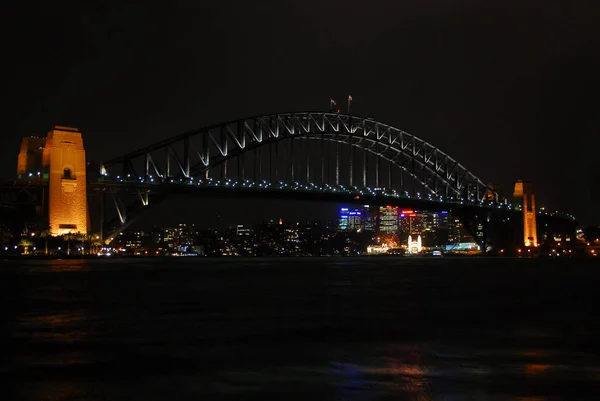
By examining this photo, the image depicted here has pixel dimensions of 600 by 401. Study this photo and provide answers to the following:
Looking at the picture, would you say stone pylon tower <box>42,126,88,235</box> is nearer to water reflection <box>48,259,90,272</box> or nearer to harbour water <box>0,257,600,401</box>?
water reflection <box>48,259,90,272</box>

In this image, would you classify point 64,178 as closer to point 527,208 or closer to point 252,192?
point 252,192

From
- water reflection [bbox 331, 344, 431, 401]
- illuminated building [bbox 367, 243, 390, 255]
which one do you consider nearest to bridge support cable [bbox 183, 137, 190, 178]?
water reflection [bbox 331, 344, 431, 401]

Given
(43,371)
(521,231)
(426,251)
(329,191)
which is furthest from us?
(426,251)

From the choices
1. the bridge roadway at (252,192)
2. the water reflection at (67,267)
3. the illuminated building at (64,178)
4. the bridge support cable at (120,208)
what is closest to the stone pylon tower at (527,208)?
the bridge roadway at (252,192)

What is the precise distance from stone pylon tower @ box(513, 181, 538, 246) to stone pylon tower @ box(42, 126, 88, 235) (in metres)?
75.0

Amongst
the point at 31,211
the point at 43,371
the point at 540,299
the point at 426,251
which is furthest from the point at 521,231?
the point at 43,371

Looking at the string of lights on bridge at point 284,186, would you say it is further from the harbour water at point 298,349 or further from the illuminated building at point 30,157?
the harbour water at point 298,349

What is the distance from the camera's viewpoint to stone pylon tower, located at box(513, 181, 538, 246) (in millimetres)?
125312

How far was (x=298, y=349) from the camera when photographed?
527 inches

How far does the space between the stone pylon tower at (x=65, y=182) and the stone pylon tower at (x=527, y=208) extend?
74980 millimetres

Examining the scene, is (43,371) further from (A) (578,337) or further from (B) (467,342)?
(A) (578,337)

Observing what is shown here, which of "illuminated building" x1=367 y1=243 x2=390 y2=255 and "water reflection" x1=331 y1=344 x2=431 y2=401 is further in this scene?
"illuminated building" x1=367 y1=243 x2=390 y2=255

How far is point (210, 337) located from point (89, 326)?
11.5 feet

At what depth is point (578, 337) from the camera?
1527 centimetres
